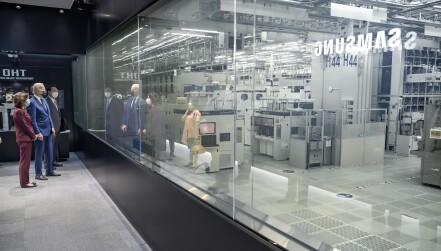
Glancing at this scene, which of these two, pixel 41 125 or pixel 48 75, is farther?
pixel 48 75

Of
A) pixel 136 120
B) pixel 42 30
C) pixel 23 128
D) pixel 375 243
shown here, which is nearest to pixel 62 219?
pixel 136 120

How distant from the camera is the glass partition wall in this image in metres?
3.48

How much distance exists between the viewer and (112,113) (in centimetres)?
563

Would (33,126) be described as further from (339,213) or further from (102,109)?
(339,213)

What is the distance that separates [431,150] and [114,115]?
5.49m

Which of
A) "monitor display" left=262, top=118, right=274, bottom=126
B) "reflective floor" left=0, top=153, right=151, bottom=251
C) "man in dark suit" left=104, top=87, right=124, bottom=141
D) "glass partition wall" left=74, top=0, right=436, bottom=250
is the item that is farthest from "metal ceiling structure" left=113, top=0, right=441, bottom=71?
"monitor display" left=262, top=118, right=274, bottom=126

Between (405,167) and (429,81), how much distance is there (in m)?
2.59

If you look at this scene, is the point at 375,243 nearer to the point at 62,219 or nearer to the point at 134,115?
the point at 134,115

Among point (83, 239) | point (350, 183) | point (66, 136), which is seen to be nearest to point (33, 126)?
point (66, 136)

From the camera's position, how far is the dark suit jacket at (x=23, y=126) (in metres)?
5.07

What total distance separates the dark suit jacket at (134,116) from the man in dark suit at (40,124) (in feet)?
5.05

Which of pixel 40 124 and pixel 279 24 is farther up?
pixel 279 24

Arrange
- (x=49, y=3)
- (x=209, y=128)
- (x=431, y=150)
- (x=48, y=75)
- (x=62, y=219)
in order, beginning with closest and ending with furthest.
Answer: (x=62, y=219)
(x=209, y=128)
(x=431, y=150)
(x=49, y=3)
(x=48, y=75)

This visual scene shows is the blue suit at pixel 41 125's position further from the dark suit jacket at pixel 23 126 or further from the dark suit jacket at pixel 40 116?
the dark suit jacket at pixel 23 126
